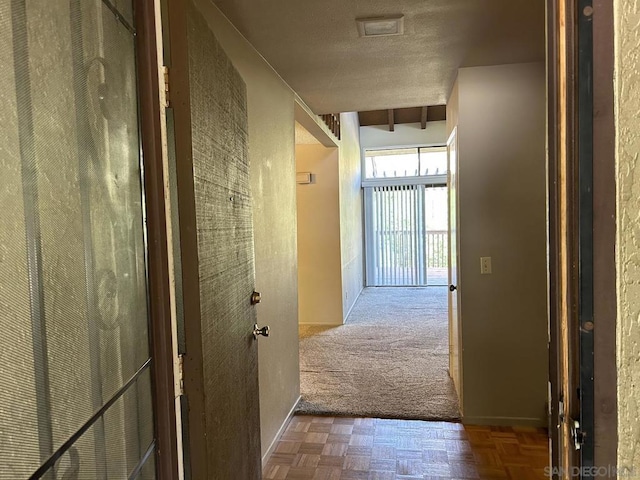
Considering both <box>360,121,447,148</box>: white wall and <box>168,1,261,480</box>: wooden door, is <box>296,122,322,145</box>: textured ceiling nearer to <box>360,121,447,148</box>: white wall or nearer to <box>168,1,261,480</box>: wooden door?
<box>168,1,261,480</box>: wooden door

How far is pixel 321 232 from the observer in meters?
5.29

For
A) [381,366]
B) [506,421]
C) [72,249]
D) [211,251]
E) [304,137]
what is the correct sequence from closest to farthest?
[72,249]
[211,251]
[506,421]
[381,366]
[304,137]

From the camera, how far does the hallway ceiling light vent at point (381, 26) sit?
1943 mm

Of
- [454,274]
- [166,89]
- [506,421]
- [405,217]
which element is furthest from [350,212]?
[166,89]

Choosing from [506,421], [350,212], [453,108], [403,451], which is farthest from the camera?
[350,212]

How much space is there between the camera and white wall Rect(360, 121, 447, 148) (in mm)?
7535

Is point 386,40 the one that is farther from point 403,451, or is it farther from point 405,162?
point 405,162

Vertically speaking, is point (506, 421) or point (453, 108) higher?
point (453, 108)

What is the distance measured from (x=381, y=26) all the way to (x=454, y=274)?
1.82m

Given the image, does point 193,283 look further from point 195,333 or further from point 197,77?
point 197,77

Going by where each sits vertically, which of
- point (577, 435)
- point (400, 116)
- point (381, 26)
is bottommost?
point (577, 435)

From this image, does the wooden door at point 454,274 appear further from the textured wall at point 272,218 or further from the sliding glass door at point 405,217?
the sliding glass door at point 405,217

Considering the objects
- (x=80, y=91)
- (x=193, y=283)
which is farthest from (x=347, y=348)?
(x=80, y=91)

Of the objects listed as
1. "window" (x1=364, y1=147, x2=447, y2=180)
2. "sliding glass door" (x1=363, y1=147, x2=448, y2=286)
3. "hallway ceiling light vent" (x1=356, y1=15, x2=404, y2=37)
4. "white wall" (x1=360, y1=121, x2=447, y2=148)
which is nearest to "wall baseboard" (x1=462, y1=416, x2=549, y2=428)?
"hallway ceiling light vent" (x1=356, y1=15, x2=404, y2=37)
